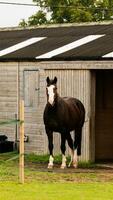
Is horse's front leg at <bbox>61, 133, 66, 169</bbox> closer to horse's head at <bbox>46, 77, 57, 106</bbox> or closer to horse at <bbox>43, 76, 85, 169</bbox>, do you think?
horse at <bbox>43, 76, 85, 169</bbox>

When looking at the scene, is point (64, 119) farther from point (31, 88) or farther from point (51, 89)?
point (31, 88)

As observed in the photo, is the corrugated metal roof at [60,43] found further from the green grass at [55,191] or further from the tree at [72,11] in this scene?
the tree at [72,11]

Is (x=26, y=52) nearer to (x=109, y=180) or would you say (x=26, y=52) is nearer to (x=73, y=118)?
(x=73, y=118)

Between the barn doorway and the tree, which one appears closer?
the barn doorway

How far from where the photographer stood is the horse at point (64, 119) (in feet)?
70.2

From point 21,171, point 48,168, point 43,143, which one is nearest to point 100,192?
point 21,171

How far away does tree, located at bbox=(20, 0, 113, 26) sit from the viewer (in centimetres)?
5091

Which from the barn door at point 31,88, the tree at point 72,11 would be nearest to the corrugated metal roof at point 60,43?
the barn door at point 31,88

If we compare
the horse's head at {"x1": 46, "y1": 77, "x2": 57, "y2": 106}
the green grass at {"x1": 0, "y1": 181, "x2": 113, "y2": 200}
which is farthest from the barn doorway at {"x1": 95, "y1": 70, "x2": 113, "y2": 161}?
the green grass at {"x1": 0, "y1": 181, "x2": 113, "y2": 200}

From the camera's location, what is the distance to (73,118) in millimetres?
22344

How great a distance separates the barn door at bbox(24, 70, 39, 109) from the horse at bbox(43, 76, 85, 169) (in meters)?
2.82

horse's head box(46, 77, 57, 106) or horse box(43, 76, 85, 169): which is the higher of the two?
horse's head box(46, 77, 57, 106)

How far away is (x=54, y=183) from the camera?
17641 millimetres

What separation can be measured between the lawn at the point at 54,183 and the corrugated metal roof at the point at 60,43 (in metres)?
3.07
